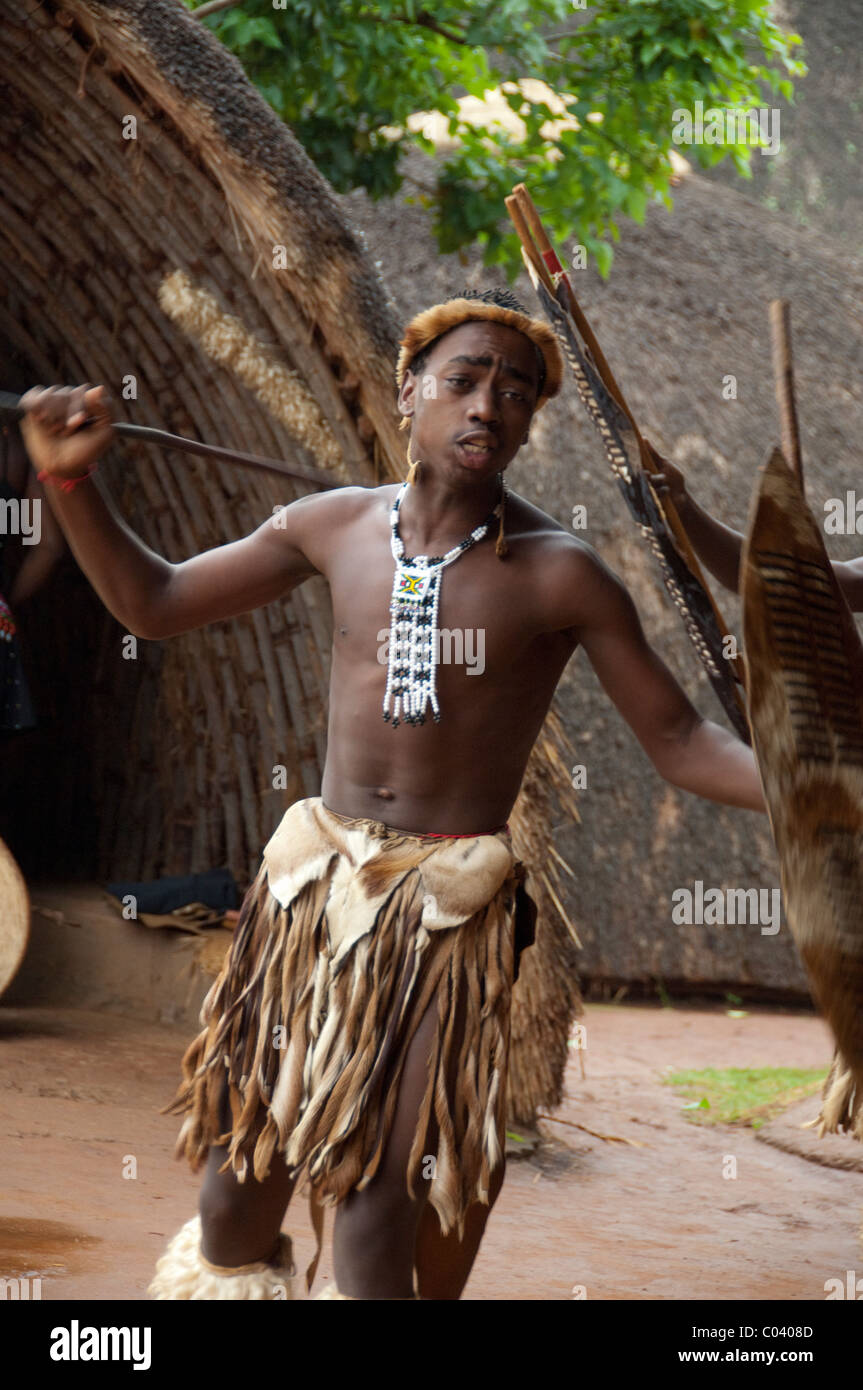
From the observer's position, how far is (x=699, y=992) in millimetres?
8164

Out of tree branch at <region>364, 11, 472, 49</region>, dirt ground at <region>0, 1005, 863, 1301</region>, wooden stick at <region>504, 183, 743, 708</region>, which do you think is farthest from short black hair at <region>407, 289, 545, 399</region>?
tree branch at <region>364, 11, 472, 49</region>

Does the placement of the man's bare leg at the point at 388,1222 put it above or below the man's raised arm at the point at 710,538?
below

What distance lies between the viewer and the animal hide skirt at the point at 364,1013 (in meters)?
2.22

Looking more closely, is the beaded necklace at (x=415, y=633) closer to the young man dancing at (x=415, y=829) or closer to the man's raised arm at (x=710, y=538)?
the young man dancing at (x=415, y=829)

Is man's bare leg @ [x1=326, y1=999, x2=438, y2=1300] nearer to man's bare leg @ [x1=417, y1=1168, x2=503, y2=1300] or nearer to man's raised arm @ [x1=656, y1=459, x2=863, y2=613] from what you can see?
man's bare leg @ [x1=417, y1=1168, x2=503, y2=1300]

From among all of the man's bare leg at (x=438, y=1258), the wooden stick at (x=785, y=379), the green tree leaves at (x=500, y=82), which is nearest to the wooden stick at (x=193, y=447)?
the wooden stick at (x=785, y=379)

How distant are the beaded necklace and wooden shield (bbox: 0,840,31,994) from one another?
2.60 meters

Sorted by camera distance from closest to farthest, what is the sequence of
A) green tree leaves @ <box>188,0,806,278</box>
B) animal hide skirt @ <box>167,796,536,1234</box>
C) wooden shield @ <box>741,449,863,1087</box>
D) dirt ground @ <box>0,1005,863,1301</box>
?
wooden shield @ <box>741,449,863,1087</box> < animal hide skirt @ <box>167,796,536,1234</box> < dirt ground @ <box>0,1005,863,1301</box> < green tree leaves @ <box>188,0,806,278</box>

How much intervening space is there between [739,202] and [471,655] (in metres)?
10.0

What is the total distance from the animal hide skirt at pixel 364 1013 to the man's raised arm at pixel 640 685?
0.31 m

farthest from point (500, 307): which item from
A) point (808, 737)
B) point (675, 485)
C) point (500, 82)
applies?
point (500, 82)

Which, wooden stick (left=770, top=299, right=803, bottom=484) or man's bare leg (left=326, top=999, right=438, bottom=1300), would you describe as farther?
wooden stick (left=770, top=299, right=803, bottom=484)

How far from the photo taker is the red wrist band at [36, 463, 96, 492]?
239cm

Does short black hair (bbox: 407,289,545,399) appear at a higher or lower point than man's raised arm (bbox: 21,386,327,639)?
higher
